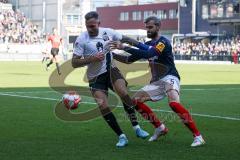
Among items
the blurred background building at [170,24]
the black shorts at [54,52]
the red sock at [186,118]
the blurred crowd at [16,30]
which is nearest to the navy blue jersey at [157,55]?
the red sock at [186,118]

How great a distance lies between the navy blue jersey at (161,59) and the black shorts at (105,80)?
60 cm

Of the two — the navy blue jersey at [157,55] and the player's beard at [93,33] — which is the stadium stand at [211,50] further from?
the player's beard at [93,33]

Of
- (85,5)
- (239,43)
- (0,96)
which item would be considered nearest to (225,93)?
(0,96)

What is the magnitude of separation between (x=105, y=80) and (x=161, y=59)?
3.11 feet

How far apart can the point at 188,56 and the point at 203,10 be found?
1492cm

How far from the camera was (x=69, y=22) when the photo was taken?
273ft

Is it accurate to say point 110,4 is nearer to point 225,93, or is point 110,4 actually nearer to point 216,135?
point 225,93

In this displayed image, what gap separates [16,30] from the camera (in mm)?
68500

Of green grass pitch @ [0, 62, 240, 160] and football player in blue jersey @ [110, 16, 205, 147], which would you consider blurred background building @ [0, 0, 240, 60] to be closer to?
green grass pitch @ [0, 62, 240, 160]

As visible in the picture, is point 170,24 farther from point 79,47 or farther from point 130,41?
point 79,47

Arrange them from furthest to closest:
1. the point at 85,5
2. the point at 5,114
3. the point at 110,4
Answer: the point at 110,4 < the point at 85,5 < the point at 5,114

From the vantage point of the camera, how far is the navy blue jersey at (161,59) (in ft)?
31.8

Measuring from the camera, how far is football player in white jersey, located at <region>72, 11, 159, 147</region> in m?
Answer: 9.52

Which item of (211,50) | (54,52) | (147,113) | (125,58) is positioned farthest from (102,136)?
(211,50)
